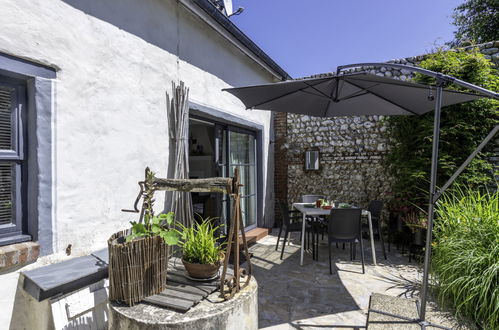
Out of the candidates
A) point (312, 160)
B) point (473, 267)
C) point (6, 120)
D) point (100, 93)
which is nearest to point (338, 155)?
point (312, 160)

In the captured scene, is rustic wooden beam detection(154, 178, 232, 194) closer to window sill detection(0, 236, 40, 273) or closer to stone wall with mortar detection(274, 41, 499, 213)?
window sill detection(0, 236, 40, 273)

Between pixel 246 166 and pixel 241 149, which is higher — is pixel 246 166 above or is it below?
below

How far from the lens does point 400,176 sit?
495cm

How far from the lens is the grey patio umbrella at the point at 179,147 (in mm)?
3297

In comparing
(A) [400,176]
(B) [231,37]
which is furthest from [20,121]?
(A) [400,176]

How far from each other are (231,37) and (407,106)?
9.09 ft

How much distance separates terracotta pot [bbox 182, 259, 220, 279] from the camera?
6.57ft

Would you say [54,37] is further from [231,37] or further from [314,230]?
[314,230]

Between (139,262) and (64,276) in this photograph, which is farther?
(64,276)

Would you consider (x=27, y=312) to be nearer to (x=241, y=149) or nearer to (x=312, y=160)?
(x=241, y=149)

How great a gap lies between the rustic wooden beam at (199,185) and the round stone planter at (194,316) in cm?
73

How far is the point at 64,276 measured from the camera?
1.90 meters

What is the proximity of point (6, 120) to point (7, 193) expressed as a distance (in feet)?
1.76

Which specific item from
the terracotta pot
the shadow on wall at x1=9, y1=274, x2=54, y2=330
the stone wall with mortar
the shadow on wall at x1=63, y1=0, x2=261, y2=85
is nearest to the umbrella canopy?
the shadow on wall at x1=63, y1=0, x2=261, y2=85
